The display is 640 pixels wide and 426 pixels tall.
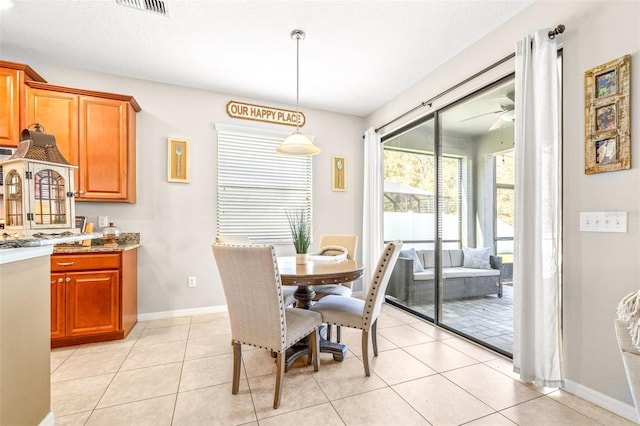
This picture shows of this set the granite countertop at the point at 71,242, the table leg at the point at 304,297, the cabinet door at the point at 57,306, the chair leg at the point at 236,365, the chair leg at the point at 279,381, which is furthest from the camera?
the cabinet door at the point at 57,306

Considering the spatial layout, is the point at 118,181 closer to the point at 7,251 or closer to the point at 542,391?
the point at 7,251

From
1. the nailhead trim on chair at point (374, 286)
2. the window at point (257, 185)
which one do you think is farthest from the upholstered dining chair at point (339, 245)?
the window at point (257, 185)

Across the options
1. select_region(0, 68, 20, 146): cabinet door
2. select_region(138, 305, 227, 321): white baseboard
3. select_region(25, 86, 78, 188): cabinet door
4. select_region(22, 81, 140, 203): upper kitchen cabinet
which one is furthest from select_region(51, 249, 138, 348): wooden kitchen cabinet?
select_region(0, 68, 20, 146): cabinet door

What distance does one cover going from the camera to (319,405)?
180 cm

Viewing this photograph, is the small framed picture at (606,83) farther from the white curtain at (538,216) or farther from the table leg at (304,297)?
the table leg at (304,297)

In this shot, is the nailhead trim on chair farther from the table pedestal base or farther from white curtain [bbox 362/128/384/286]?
white curtain [bbox 362/128/384/286]

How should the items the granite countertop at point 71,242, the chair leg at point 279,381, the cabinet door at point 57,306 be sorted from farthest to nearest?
1. the cabinet door at point 57,306
2. the chair leg at point 279,381
3. the granite countertop at point 71,242

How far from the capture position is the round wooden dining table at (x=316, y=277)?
76.7 inches

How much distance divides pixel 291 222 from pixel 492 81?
2745 millimetres

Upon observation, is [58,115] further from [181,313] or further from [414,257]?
[414,257]

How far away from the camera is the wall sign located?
149 inches

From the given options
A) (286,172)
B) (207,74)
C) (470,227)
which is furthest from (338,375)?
(207,74)

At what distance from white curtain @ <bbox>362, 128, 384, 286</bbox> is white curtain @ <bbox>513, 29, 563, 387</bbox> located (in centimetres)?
201

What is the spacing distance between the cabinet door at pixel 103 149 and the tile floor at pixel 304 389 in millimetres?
1543
